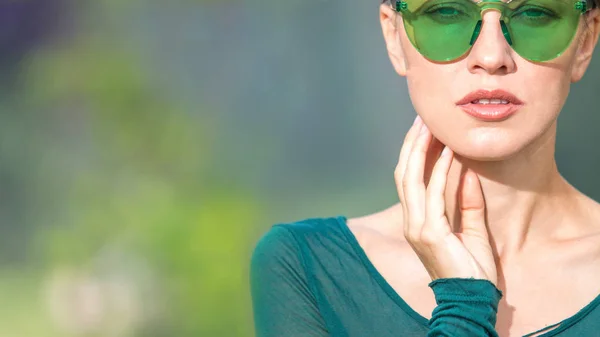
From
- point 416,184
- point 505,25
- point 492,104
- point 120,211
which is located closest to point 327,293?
point 416,184

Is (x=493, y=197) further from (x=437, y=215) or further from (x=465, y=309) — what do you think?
(x=465, y=309)

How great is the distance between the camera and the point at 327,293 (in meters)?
2.33

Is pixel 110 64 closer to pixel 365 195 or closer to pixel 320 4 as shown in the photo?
pixel 320 4

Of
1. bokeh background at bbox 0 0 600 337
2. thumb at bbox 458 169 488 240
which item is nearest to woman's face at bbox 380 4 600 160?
thumb at bbox 458 169 488 240

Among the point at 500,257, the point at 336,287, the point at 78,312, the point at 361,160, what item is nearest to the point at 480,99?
the point at 500,257

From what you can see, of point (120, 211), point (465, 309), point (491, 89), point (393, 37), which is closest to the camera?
point (465, 309)

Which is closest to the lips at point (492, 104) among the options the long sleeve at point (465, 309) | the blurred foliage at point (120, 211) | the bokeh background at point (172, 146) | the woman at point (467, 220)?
the woman at point (467, 220)

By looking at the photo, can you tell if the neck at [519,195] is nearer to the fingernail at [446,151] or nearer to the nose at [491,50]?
the fingernail at [446,151]

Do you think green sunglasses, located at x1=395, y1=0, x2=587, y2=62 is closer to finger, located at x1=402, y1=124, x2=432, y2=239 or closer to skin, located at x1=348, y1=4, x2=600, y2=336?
skin, located at x1=348, y1=4, x2=600, y2=336

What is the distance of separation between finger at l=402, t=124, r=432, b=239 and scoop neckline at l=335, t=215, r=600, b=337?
0.55 ft

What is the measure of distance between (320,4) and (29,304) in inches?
77.7

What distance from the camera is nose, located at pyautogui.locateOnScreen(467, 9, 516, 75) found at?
2.12 m

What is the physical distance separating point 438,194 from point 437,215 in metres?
0.05

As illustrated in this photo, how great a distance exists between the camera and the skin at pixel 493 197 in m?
2.15
